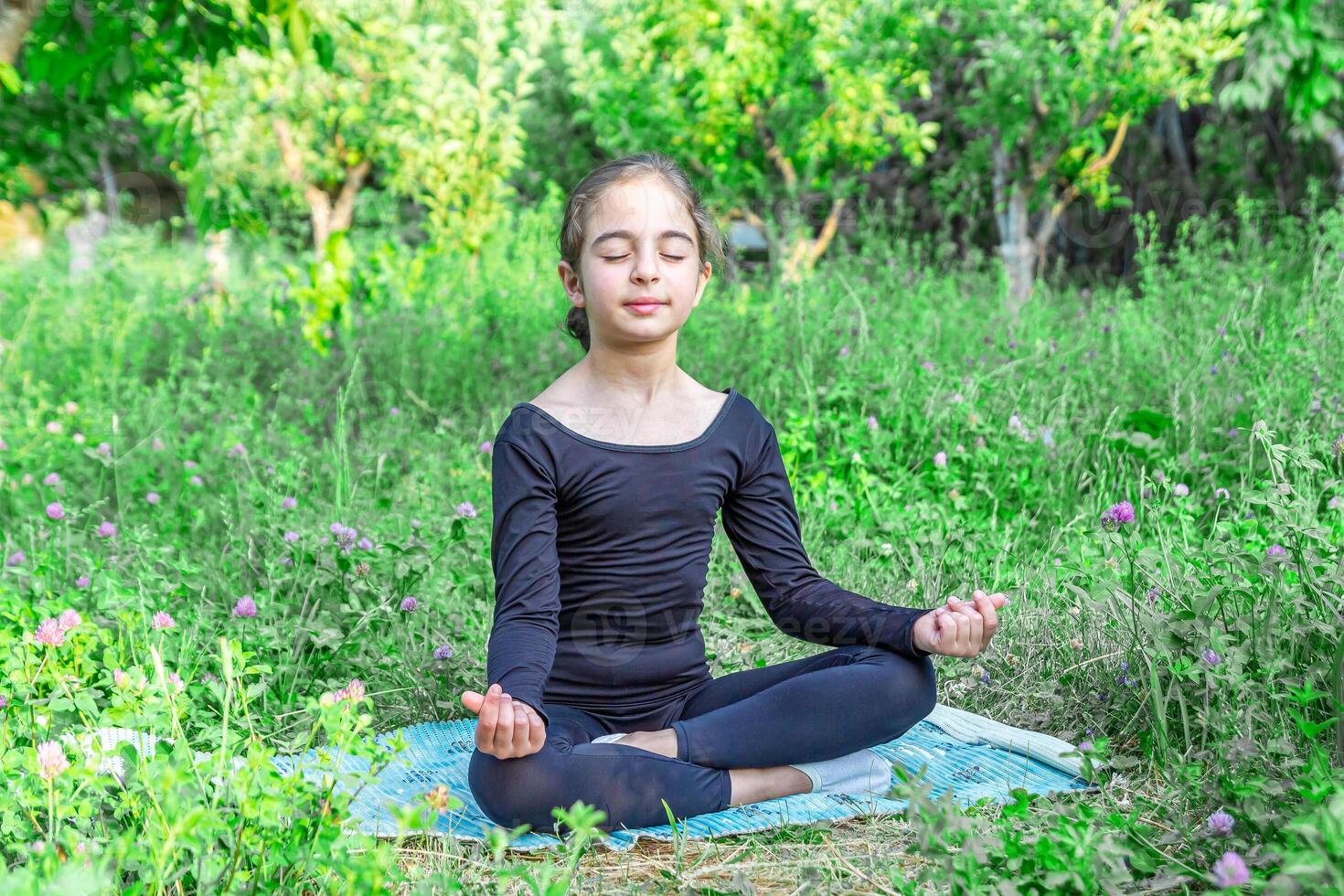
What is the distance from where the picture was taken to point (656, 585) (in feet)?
7.31

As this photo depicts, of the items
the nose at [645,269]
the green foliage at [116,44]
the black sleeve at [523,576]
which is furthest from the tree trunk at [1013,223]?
the black sleeve at [523,576]

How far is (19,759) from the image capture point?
1704 mm

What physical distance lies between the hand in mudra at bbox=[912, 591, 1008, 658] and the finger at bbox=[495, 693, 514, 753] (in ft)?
2.40

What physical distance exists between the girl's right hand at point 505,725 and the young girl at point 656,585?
5.4 inches

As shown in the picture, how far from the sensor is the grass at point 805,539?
163 centimetres

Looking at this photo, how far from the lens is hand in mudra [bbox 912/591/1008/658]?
1.95 m

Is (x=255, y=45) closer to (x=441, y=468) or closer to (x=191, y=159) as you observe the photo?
(x=191, y=159)

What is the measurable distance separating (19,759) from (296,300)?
3.84m

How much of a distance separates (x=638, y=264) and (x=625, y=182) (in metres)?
0.17

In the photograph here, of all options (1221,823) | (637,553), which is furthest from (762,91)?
(1221,823)

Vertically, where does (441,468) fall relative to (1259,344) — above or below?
below

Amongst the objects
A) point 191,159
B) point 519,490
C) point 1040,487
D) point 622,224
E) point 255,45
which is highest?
point 255,45

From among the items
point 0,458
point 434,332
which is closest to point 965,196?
point 434,332

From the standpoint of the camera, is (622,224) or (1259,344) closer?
(622,224)
